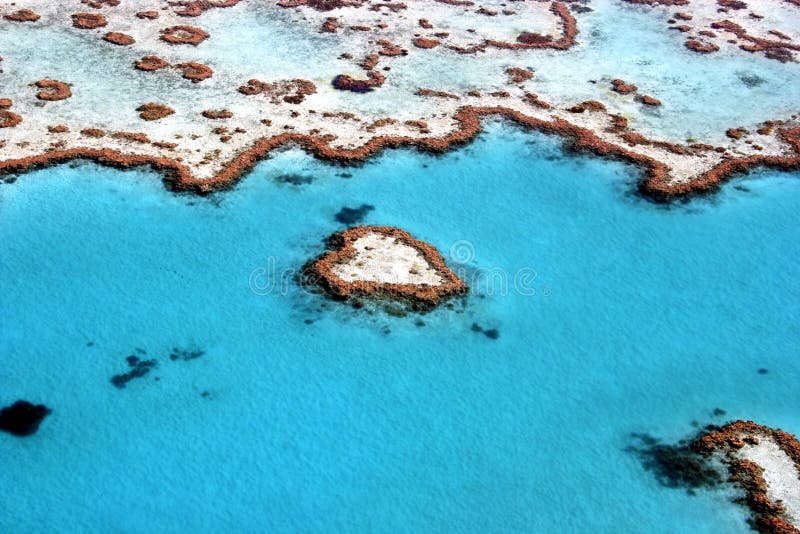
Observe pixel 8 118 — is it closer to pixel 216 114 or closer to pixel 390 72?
pixel 216 114

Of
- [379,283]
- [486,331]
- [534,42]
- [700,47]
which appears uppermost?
[700,47]

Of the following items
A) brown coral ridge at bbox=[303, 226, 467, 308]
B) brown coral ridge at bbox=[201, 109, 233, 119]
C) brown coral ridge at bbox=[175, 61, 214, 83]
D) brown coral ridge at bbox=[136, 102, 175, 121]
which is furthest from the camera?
brown coral ridge at bbox=[175, 61, 214, 83]

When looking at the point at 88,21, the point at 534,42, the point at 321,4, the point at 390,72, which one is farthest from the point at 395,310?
the point at 88,21

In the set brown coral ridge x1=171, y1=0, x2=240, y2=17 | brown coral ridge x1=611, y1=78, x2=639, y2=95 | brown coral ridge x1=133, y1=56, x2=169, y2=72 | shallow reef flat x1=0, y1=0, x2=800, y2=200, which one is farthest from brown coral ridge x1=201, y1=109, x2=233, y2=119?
brown coral ridge x1=611, y1=78, x2=639, y2=95

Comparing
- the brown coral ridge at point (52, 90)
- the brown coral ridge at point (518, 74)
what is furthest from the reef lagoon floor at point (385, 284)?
the brown coral ridge at point (518, 74)

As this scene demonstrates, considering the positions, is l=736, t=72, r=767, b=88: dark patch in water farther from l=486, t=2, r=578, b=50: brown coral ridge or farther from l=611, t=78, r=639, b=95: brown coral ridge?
l=486, t=2, r=578, b=50: brown coral ridge

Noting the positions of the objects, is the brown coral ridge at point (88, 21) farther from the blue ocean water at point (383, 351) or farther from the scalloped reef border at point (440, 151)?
the blue ocean water at point (383, 351)
